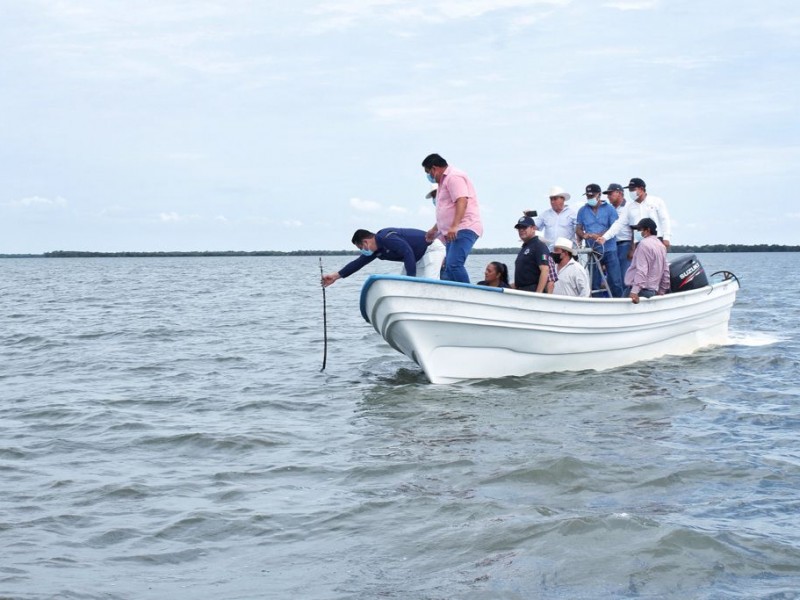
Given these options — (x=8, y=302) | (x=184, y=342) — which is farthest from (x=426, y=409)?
(x=8, y=302)

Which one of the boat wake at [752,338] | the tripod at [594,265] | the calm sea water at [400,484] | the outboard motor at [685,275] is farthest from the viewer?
the boat wake at [752,338]

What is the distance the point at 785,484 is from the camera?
7070 millimetres

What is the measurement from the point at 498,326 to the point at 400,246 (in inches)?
59.2

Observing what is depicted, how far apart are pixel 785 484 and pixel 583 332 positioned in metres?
5.24

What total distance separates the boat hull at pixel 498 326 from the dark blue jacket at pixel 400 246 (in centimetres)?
48

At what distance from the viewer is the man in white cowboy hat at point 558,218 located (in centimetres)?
1333

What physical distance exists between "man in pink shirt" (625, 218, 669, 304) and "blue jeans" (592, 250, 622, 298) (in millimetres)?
992

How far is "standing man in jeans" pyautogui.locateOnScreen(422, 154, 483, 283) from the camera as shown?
1107 cm

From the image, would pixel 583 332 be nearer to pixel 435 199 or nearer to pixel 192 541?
pixel 435 199

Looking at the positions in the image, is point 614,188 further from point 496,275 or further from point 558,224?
point 496,275

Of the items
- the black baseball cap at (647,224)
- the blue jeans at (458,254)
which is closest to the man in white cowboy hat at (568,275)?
the black baseball cap at (647,224)

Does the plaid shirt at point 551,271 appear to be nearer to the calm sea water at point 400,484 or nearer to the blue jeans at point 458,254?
the blue jeans at point 458,254

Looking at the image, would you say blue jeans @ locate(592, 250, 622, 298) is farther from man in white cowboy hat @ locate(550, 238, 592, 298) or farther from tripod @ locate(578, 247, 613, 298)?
man in white cowboy hat @ locate(550, 238, 592, 298)

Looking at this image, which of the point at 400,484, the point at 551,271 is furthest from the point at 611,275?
the point at 400,484
